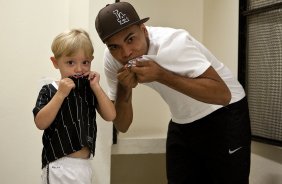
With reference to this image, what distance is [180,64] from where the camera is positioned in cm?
109

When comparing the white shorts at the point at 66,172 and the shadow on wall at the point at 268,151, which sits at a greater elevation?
the white shorts at the point at 66,172

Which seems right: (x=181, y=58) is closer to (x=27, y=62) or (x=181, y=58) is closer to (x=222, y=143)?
(x=222, y=143)

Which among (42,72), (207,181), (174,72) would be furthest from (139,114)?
(174,72)

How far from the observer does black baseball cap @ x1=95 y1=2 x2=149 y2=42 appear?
1085 mm

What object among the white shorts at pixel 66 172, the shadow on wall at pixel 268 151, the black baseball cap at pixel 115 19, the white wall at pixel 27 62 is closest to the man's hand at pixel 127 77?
the black baseball cap at pixel 115 19

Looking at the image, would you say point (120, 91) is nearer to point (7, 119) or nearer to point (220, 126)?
point (220, 126)

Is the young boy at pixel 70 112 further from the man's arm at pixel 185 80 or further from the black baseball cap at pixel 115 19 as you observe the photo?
the man's arm at pixel 185 80

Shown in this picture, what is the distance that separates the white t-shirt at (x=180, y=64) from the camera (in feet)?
3.54

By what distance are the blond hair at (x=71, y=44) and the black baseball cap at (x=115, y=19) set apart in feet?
0.22

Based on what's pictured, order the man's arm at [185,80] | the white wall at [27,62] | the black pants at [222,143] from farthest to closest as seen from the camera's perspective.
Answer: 1. the white wall at [27,62]
2. the black pants at [222,143]
3. the man's arm at [185,80]

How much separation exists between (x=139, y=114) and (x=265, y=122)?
86 cm

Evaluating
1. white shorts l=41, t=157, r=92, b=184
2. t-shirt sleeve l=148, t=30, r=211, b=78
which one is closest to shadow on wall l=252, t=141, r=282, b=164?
t-shirt sleeve l=148, t=30, r=211, b=78

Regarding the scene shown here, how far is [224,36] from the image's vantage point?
185cm

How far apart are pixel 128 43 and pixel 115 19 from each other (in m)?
0.09
